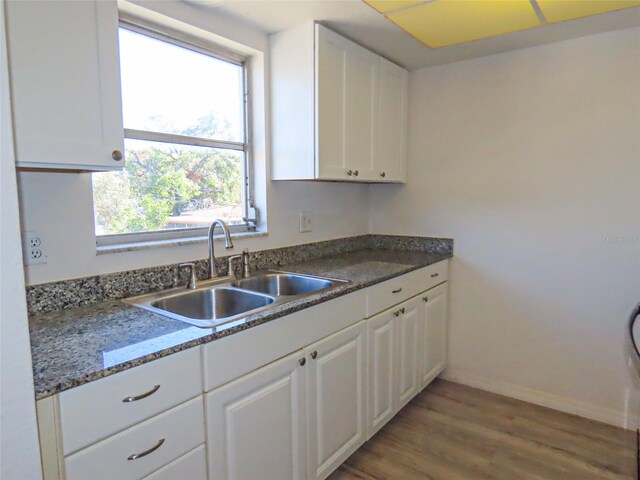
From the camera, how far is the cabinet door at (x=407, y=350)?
2.22m

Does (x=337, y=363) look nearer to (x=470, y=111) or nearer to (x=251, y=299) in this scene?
(x=251, y=299)

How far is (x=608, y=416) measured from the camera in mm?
2301

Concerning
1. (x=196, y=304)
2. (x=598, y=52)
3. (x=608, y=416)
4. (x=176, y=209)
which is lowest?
(x=608, y=416)

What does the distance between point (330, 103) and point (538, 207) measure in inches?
55.8

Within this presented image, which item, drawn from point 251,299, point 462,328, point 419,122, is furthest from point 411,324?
point 419,122

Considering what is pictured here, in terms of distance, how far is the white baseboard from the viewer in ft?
7.47

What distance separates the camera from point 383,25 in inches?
81.0

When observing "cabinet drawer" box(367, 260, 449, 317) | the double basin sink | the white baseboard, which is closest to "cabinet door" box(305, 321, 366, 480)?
"cabinet drawer" box(367, 260, 449, 317)

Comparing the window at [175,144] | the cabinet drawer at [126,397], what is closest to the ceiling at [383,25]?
the window at [175,144]

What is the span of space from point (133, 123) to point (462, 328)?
2347 millimetres

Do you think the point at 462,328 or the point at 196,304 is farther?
the point at 462,328

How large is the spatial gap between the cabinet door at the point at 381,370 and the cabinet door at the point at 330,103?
2.69ft

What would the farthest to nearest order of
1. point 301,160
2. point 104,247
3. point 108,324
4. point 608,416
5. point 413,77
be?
point 413,77 → point 608,416 → point 301,160 → point 104,247 → point 108,324

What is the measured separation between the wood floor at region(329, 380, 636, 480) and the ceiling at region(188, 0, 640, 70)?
7.07 ft
